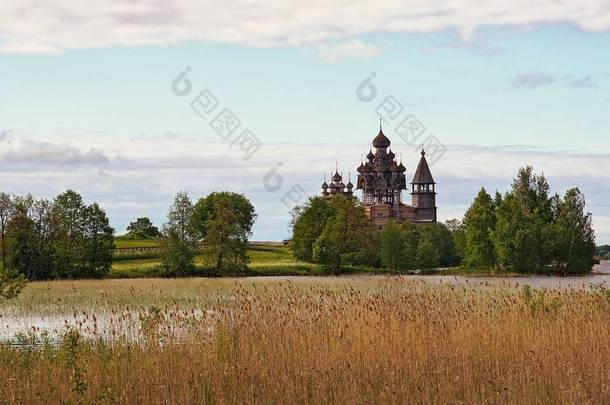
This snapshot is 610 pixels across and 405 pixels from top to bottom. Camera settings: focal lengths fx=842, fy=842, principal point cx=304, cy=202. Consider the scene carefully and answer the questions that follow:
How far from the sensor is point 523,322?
642 inches

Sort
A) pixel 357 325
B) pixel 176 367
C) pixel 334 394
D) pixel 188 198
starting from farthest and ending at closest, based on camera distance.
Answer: pixel 188 198
pixel 357 325
pixel 176 367
pixel 334 394

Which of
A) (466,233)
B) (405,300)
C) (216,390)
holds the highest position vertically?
(466,233)

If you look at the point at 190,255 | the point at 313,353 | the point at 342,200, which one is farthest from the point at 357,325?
the point at 342,200

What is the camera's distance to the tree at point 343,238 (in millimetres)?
86438

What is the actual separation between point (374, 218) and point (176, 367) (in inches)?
5944

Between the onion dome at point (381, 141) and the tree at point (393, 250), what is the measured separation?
8477 cm

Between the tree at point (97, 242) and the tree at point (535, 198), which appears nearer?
the tree at point (97, 242)

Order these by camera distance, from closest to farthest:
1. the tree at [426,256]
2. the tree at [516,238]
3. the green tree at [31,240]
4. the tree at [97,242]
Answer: the green tree at [31,240] → the tree at [97,242] → the tree at [516,238] → the tree at [426,256]

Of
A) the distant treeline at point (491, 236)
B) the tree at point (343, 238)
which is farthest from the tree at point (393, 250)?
the tree at point (343, 238)

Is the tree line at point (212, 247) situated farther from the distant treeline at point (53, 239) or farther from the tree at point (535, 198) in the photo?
the tree at point (535, 198)

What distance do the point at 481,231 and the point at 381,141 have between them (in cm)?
9346

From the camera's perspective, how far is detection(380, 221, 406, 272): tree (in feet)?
320

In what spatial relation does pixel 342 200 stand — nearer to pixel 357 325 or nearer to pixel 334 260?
pixel 334 260

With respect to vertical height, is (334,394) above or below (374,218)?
below
